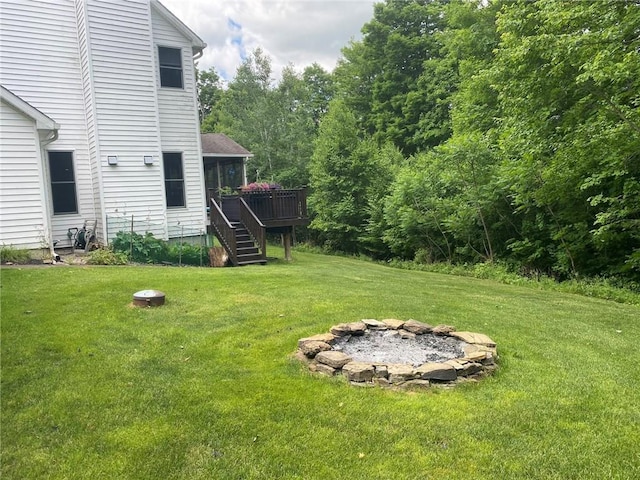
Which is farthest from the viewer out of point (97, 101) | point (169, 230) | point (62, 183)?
point (169, 230)

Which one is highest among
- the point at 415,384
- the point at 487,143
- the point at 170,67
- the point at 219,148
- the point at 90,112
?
the point at 170,67

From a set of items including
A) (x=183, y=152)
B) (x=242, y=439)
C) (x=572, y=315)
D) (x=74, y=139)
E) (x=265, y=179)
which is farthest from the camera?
(x=265, y=179)

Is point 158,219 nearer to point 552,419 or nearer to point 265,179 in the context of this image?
point 552,419

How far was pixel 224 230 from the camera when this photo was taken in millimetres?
10906

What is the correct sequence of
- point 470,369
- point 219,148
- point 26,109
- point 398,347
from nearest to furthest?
point 470,369 → point 398,347 → point 26,109 → point 219,148

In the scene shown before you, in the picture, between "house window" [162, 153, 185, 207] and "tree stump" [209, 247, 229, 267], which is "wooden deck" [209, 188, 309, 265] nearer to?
"tree stump" [209, 247, 229, 267]

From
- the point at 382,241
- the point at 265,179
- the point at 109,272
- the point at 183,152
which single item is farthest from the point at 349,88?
the point at 109,272

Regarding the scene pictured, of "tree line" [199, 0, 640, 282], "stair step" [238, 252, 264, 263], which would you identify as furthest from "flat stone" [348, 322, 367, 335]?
"tree line" [199, 0, 640, 282]

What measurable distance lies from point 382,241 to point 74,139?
1130 cm

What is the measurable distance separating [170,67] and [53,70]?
2813mm

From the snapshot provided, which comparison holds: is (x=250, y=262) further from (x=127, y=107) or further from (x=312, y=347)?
(x=312, y=347)

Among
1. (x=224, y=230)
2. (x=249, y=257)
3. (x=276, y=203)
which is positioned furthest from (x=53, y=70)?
(x=249, y=257)

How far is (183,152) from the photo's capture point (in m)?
11.8

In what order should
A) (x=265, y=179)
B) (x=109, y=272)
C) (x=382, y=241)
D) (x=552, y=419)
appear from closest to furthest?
(x=552, y=419) → (x=109, y=272) → (x=382, y=241) → (x=265, y=179)
